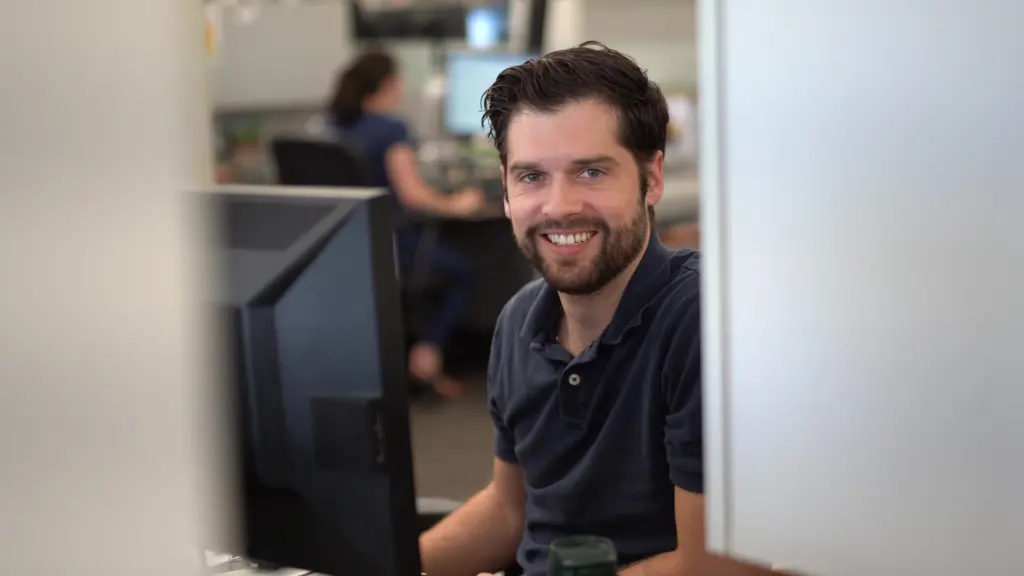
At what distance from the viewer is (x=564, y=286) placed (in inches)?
44.8

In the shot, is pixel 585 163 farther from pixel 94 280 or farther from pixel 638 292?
pixel 94 280

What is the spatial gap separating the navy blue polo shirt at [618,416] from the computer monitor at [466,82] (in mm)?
3185

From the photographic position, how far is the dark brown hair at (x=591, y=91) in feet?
3.60

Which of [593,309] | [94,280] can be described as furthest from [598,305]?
[94,280]

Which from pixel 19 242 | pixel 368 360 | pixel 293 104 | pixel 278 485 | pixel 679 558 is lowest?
pixel 679 558

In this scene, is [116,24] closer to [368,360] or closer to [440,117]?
[368,360]

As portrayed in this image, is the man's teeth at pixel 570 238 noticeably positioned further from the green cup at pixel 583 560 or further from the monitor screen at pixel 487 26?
the monitor screen at pixel 487 26

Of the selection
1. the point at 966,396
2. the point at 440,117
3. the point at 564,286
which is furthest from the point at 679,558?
the point at 440,117

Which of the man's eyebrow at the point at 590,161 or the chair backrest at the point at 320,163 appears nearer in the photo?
the man's eyebrow at the point at 590,161

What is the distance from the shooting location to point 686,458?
1011 mm

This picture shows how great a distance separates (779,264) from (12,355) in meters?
0.38

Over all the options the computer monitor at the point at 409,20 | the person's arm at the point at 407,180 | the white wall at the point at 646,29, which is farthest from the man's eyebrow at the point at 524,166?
the computer monitor at the point at 409,20

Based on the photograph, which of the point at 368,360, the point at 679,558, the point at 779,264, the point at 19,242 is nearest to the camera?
the point at 19,242

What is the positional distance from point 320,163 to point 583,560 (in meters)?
2.85
